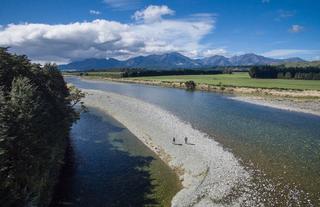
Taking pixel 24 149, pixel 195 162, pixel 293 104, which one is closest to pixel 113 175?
pixel 195 162

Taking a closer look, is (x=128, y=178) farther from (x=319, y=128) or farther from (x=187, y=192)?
Result: (x=319, y=128)

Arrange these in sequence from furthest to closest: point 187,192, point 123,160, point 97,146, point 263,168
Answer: point 97,146, point 123,160, point 263,168, point 187,192

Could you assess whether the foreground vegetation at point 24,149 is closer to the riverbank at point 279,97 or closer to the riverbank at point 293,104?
the riverbank at point 293,104

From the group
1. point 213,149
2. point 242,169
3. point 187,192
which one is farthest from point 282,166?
point 187,192

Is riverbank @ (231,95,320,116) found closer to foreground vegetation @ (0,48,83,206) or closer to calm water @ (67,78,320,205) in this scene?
calm water @ (67,78,320,205)

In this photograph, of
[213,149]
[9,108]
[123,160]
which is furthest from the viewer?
[213,149]

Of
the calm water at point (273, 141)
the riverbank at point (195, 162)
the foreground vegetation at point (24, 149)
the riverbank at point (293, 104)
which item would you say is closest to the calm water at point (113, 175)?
the riverbank at point (195, 162)
